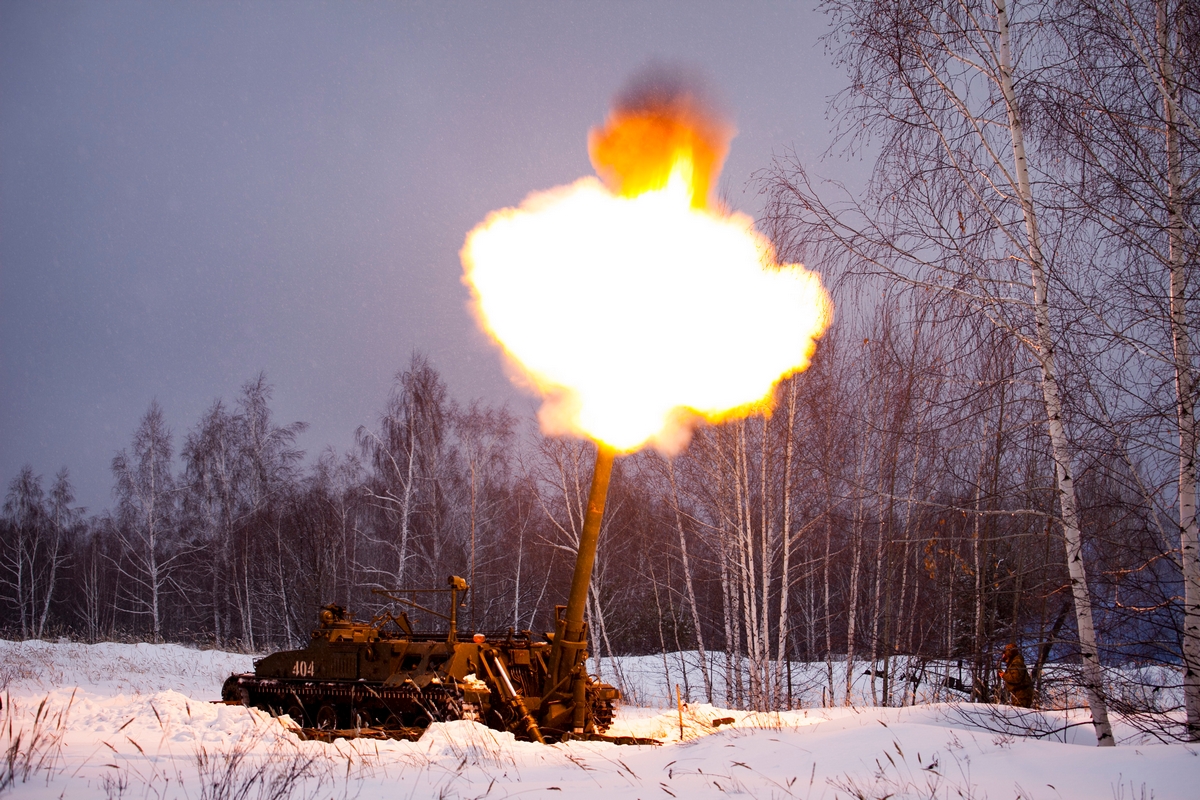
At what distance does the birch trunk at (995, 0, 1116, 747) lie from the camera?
6391 mm

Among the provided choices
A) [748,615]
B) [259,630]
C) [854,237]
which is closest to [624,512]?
[748,615]

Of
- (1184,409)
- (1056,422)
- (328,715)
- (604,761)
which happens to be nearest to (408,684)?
(328,715)

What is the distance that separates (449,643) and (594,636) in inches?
375

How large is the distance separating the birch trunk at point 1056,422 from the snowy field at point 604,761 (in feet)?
1.38

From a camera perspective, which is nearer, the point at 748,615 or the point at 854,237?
the point at 854,237

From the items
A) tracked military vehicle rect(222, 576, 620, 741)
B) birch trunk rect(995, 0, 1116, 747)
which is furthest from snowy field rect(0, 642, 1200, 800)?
tracked military vehicle rect(222, 576, 620, 741)

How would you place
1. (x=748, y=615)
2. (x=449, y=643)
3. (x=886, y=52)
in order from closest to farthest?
(x=886, y=52)
(x=449, y=643)
(x=748, y=615)

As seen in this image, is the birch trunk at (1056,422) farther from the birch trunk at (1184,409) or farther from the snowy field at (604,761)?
the birch trunk at (1184,409)

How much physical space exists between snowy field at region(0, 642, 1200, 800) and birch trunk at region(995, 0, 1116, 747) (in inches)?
16.5

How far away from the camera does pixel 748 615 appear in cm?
1409

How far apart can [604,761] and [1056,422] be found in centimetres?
482

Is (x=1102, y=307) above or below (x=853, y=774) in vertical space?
above

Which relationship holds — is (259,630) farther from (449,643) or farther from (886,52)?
(886,52)

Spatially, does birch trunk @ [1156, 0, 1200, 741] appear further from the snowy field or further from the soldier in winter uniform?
the soldier in winter uniform
